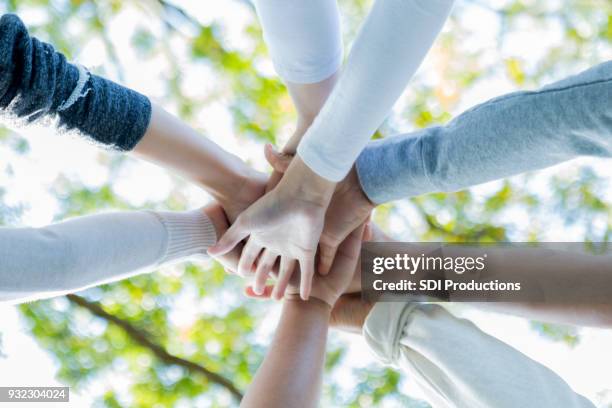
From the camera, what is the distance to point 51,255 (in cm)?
73

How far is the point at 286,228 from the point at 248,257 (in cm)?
14

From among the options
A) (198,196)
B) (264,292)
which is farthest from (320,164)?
(198,196)

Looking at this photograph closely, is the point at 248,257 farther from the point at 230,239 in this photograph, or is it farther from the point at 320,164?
the point at 320,164

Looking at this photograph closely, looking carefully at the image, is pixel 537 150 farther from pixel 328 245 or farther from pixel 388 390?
pixel 388 390

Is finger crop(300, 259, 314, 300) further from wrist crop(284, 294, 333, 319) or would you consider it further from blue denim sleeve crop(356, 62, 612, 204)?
blue denim sleeve crop(356, 62, 612, 204)

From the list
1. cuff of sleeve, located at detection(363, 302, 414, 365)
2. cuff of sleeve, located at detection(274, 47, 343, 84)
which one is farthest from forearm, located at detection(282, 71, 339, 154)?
cuff of sleeve, located at detection(363, 302, 414, 365)

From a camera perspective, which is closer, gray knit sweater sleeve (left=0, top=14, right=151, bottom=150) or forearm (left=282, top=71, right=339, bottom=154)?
gray knit sweater sleeve (left=0, top=14, right=151, bottom=150)

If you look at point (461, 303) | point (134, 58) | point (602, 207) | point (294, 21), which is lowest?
point (461, 303)

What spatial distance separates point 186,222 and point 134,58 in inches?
Answer: 43.3

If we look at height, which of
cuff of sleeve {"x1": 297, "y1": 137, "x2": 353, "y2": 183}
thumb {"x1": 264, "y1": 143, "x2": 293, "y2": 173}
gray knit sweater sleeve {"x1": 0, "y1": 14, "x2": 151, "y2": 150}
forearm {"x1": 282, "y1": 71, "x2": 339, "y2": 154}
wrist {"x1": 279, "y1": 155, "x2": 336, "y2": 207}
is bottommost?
cuff of sleeve {"x1": 297, "y1": 137, "x2": 353, "y2": 183}

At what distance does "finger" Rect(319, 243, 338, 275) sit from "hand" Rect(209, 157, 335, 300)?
57mm

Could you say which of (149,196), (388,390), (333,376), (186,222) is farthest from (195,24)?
(388,390)

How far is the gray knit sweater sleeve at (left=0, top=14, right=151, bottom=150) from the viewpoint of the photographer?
0.73m

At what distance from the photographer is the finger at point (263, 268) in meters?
0.98
